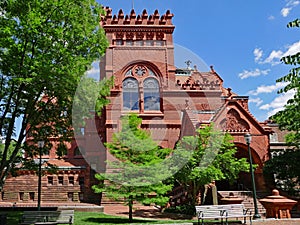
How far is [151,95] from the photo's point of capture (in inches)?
1283

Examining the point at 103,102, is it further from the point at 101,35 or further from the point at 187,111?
the point at 187,111

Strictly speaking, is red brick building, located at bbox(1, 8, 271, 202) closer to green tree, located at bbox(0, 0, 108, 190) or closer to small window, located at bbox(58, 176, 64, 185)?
small window, located at bbox(58, 176, 64, 185)

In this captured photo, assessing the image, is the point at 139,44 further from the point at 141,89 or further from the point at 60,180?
the point at 60,180

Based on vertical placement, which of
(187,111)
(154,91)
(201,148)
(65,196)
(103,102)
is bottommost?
(65,196)

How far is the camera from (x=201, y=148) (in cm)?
1970

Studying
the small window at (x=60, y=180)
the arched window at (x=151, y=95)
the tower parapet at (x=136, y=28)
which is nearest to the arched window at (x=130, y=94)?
the arched window at (x=151, y=95)

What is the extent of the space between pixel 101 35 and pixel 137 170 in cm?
745

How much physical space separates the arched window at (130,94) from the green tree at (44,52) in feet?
49.0

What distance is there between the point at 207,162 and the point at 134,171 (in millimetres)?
5667

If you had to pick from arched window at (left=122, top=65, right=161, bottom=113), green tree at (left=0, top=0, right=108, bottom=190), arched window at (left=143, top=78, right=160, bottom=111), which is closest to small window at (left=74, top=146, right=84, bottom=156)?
arched window at (left=122, top=65, right=161, bottom=113)

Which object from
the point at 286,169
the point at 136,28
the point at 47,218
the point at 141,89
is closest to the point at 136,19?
the point at 136,28

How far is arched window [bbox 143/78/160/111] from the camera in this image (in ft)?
106

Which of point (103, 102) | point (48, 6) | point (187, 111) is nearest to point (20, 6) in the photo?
point (48, 6)

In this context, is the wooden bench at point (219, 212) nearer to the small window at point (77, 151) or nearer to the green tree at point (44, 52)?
the green tree at point (44, 52)
